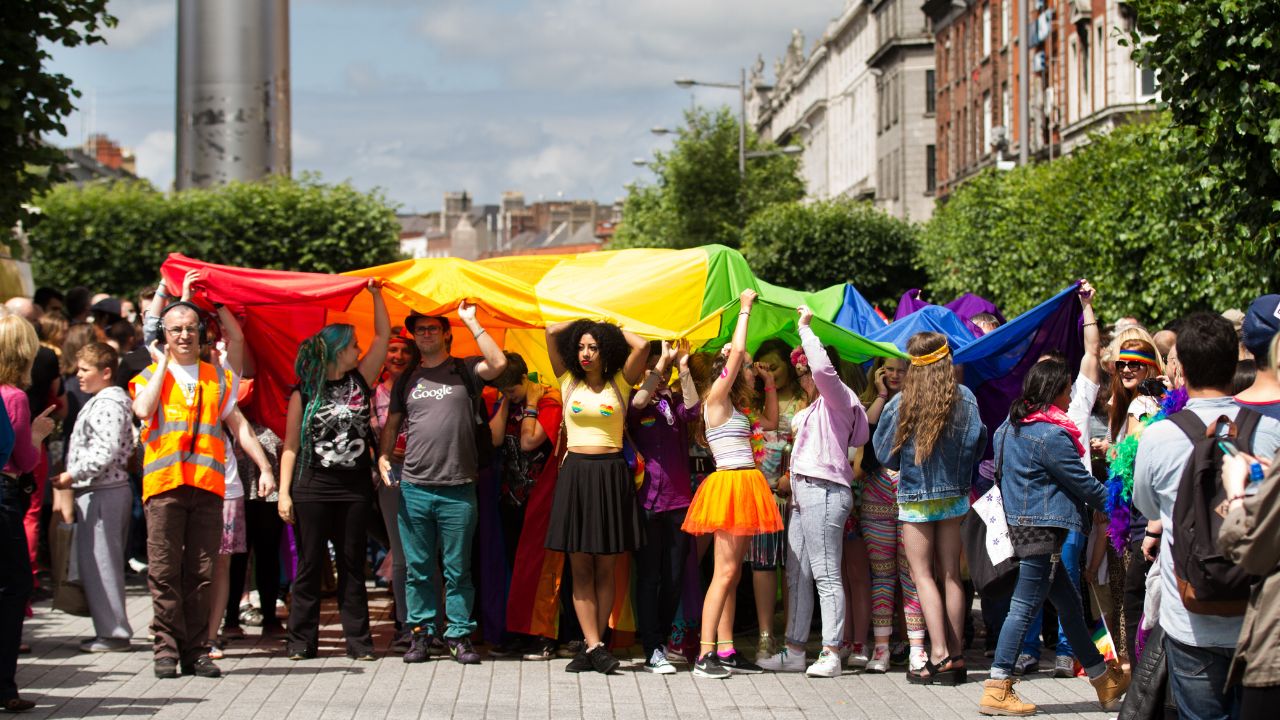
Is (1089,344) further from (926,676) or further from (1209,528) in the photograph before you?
(1209,528)

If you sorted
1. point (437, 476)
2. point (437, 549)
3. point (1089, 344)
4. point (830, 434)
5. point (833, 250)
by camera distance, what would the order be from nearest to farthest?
point (1089, 344) → point (830, 434) → point (437, 476) → point (437, 549) → point (833, 250)

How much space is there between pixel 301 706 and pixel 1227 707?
4.92m

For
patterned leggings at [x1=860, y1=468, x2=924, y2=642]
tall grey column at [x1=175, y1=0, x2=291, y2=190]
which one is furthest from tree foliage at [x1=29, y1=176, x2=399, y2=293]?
patterned leggings at [x1=860, y1=468, x2=924, y2=642]

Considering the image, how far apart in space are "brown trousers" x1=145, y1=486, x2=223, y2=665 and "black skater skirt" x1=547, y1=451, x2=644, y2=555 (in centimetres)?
195

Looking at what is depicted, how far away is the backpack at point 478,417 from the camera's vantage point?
408 inches

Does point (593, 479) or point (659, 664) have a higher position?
point (593, 479)

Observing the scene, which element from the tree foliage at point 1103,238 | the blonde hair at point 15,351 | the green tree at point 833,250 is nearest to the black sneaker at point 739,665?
the blonde hair at point 15,351

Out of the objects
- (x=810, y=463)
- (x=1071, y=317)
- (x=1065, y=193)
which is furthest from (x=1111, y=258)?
(x=810, y=463)

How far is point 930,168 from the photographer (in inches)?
2955

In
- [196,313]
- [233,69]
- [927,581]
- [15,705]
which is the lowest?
[15,705]

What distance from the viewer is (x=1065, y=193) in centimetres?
3164

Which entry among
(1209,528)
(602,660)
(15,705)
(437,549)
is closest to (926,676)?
(602,660)

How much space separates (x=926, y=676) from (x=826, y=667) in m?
0.60

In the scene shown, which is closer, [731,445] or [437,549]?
[731,445]
